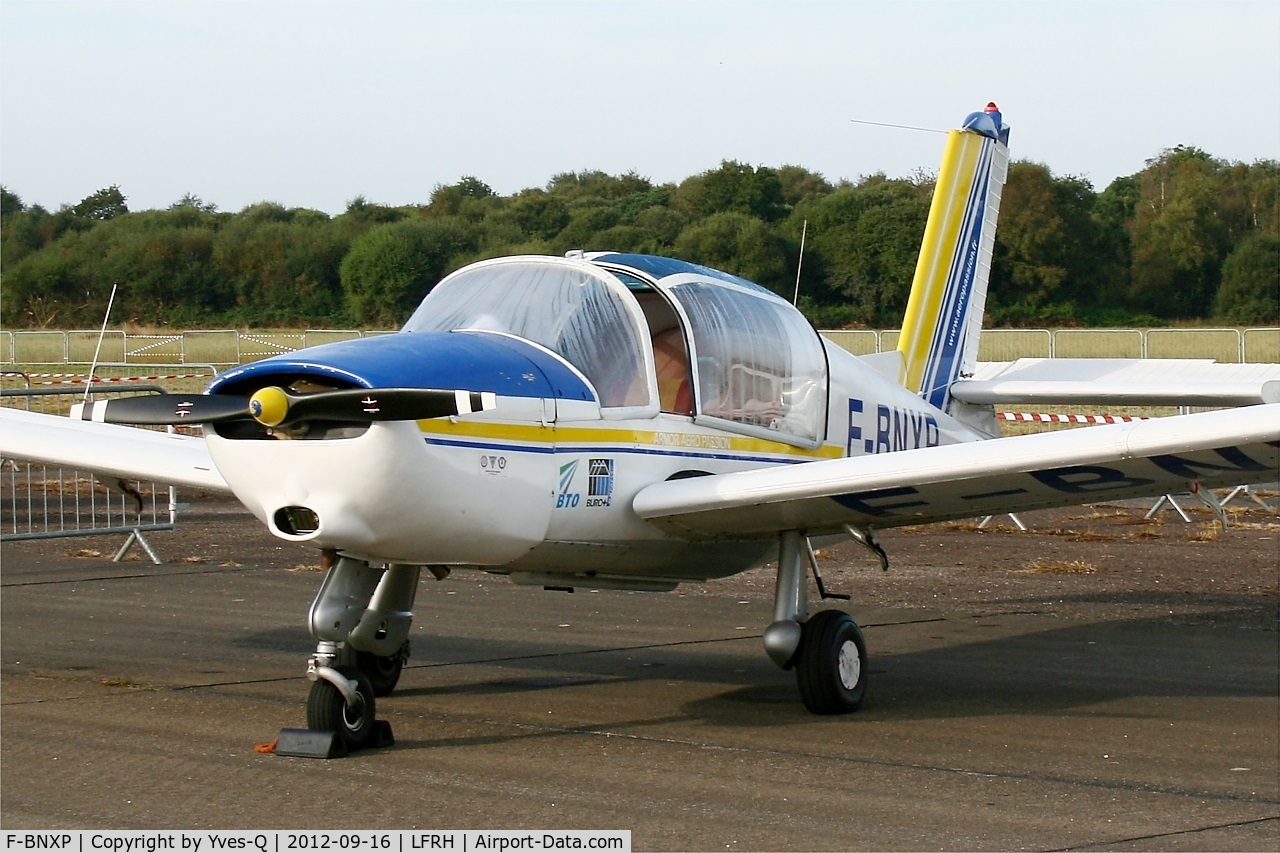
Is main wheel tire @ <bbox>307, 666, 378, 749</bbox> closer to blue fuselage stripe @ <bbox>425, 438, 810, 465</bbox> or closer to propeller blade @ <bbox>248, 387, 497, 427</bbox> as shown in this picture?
blue fuselage stripe @ <bbox>425, 438, 810, 465</bbox>

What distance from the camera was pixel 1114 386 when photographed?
10.3m

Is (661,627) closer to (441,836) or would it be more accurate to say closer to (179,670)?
(179,670)

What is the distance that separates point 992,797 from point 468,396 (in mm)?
2554

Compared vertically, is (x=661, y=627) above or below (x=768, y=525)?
below

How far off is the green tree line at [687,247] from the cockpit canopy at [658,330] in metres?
21.5

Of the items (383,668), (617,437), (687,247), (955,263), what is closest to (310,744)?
(383,668)

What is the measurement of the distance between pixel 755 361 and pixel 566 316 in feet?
4.18

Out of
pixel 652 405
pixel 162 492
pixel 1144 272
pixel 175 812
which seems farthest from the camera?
pixel 1144 272

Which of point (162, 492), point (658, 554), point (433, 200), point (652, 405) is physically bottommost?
point (162, 492)

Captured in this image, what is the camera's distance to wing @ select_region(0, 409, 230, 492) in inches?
337

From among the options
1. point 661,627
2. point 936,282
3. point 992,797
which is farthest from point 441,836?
point 936,282

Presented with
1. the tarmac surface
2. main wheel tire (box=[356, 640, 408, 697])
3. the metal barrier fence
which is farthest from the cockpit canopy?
the metal barrier fence

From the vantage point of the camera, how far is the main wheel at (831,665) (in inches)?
301

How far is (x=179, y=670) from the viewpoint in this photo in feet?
28.9
